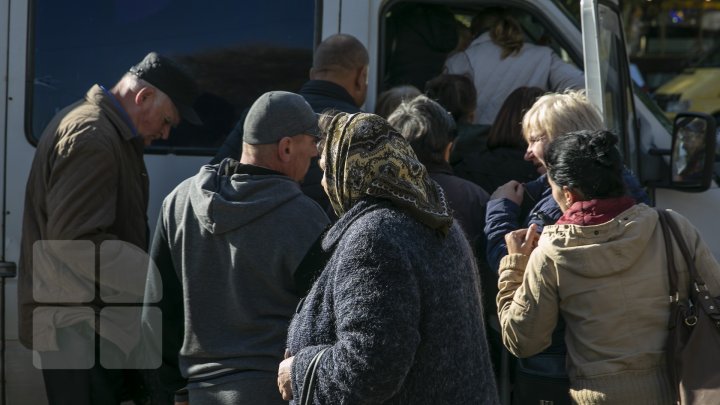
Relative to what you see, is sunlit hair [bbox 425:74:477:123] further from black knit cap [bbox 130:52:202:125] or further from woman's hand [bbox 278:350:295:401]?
woman's hand [bbox 278:350:295:401]

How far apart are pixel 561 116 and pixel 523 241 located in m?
0.51

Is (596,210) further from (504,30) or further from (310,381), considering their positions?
(504,30)

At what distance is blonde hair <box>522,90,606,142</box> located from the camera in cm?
370

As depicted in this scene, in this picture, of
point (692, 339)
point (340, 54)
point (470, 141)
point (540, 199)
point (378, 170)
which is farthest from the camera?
point (470, 141)

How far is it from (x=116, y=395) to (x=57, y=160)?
934mm

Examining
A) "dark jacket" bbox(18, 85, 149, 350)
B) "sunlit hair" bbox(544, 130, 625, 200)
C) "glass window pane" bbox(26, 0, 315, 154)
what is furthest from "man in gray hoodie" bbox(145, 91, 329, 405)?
"glass window pane" bbox(26, 0, 315, 154)

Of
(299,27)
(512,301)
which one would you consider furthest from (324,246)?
(299,27)

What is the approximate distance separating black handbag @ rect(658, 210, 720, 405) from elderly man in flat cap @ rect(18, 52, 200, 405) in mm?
1893

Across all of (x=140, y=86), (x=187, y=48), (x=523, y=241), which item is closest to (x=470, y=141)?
(x=523, y=241)

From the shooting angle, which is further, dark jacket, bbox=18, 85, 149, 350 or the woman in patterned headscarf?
dark jacket, bbox=18, 85, 149, 350

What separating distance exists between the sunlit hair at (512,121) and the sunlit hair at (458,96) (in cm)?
30

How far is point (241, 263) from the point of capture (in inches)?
126

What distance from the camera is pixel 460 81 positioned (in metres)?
4.55

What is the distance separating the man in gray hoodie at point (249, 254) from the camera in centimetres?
322
